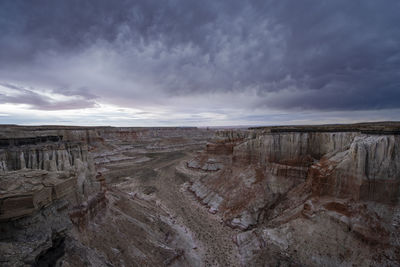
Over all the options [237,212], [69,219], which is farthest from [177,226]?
[69,219]

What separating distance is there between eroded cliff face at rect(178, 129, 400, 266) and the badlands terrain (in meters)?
0.06

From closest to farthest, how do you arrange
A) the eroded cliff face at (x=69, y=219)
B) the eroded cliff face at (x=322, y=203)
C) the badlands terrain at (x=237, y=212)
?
the eroded cliff face at (x=69, y=219)
the badlands terrain at (x=237, y=212)
the eroded cliff face at (x=322, y=203)

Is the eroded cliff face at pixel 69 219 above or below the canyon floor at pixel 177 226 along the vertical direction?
above

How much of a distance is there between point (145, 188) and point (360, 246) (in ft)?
89.9

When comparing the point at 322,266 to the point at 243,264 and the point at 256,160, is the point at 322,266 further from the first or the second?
the point at 256,160

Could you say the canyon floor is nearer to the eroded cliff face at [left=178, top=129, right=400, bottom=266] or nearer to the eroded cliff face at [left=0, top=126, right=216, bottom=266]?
the eroded cliff face at [left=0, top=126, right=216, bottom=266]

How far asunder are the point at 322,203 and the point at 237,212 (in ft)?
28.6

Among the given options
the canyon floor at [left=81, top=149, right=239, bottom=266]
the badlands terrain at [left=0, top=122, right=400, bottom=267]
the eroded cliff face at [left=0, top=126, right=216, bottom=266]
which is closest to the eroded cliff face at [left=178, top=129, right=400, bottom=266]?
the badlands terrain at [left=0, top=122, right=400, bottom=267]

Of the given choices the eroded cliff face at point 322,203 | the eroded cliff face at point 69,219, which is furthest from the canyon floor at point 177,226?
the eroded cliff face at point 322,203

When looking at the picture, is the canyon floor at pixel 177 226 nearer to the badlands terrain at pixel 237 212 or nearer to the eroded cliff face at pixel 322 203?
the badlands terrain at pixel 237 212

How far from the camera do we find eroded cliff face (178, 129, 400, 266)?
11.4 m

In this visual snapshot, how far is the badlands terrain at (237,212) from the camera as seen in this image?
6859 mm

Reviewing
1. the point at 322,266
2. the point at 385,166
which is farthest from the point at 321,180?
the point at 322,266

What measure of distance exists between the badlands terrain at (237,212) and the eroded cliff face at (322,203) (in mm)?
64
